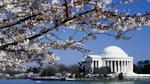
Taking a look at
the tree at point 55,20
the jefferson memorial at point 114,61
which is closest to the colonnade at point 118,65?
the jefferson memorial at point 114,61

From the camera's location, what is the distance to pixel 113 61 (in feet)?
625

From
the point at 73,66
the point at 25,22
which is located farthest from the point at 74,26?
the point at 73,66

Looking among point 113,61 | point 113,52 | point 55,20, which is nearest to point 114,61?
point 113,61

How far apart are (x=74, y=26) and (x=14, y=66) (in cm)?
269

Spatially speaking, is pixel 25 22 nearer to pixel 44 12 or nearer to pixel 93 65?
pixel 44 12

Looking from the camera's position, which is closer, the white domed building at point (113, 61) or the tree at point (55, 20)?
the tree at point (55, 20)

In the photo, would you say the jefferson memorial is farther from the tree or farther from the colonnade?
the tree

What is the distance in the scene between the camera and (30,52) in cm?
1118

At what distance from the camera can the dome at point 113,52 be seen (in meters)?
188

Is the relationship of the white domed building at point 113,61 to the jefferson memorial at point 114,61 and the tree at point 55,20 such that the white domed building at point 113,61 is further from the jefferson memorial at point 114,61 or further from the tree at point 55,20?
the tree at point 55,20

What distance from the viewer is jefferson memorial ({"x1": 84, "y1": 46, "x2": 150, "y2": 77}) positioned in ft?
616

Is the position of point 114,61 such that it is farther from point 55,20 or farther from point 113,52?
point 55,20

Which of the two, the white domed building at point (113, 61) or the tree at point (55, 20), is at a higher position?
the white domed building at point (113, 61)

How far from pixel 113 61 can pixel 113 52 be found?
4491 millimetres
